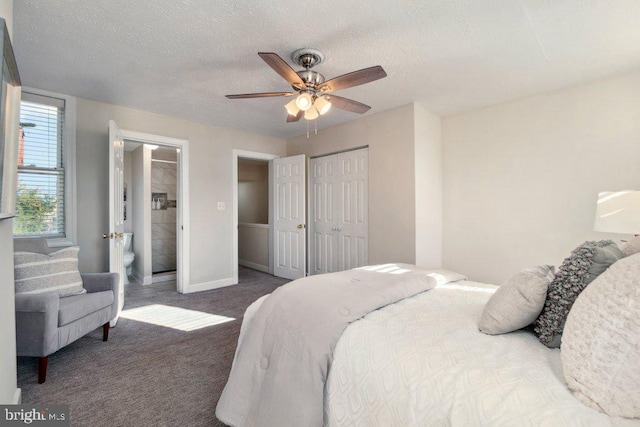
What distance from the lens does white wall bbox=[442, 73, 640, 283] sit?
276 centimetres

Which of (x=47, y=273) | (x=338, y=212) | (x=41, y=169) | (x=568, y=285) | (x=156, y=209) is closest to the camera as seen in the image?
(x=568, y=285)

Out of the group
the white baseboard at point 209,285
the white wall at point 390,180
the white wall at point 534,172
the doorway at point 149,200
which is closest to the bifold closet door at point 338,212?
the white wall at point 390,180

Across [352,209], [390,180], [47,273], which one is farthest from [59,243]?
[390,180]

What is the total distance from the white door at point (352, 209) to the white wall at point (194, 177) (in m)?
1.55

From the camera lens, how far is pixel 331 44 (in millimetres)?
2271

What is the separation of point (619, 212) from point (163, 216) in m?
6.20

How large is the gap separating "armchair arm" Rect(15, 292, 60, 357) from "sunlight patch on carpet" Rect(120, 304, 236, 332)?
1.05m

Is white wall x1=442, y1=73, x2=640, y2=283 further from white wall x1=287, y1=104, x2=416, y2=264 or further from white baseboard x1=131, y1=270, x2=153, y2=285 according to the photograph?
white baseboard x1=131, y1=270, x2=153, y2=285

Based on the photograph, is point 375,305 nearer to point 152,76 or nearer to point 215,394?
point 215,394

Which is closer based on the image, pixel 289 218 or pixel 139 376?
pixel 139 376

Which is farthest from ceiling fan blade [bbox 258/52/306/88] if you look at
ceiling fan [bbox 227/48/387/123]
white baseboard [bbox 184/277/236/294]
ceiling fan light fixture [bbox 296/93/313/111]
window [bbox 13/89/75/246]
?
white baseboard [bbox 184/277/236/294]

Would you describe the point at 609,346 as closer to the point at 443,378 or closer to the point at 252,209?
the point at 443,378

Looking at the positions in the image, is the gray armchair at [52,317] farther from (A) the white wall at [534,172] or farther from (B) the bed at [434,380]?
(A) the white wall at [534,172]

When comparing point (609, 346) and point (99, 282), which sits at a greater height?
point (609, 346)
